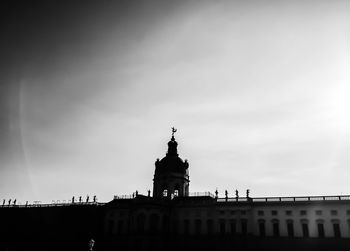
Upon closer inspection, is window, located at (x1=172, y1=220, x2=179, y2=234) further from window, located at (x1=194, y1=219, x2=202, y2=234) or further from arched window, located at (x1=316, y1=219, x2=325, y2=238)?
arched window, located at (x1=316, y1=219, x2=325, y2=238)

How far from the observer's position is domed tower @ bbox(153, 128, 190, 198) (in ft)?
195

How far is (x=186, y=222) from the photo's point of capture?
5419cm

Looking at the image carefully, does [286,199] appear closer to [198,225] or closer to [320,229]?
[320,229]

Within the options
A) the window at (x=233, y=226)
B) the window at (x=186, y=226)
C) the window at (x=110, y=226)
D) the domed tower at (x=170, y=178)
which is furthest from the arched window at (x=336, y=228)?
the window at (x=110, y=226)

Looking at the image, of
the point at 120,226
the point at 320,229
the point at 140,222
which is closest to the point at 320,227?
the point at 320,229

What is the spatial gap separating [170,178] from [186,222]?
8563 millimetres

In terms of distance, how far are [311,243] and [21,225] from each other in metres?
51.9

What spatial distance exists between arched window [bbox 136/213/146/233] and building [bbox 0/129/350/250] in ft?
0.50

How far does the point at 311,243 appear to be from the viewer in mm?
46938

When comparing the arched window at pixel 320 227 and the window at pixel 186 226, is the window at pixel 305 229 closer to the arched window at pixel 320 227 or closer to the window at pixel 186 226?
the arched window at pixel 320 227

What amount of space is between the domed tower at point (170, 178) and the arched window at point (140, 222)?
19.9 feet

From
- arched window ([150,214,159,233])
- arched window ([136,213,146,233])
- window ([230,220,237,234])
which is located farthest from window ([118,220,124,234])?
window ([230,220,237,234])

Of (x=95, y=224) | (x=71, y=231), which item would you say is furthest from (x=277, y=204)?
(x=71, y=231)

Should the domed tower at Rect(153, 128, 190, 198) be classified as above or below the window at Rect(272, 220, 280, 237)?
above
